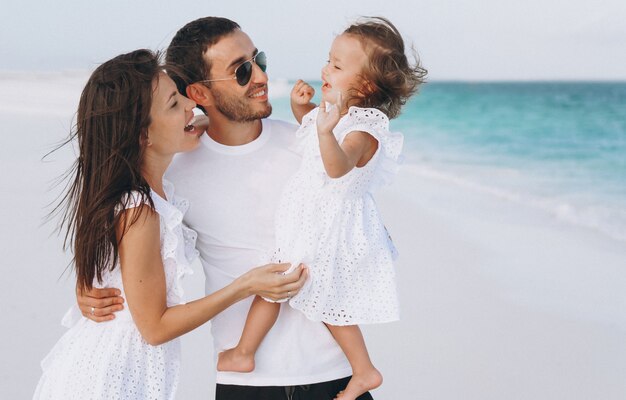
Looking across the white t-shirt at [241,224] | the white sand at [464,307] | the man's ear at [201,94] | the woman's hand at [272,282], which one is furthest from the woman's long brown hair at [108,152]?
the white sand at [464,307]

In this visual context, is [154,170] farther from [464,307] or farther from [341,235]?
[464,307]

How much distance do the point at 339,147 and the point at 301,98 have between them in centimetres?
65

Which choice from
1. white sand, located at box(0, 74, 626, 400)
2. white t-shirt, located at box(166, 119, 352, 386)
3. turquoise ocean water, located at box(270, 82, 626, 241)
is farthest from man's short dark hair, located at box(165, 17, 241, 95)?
turquoise ocean water, located at box(270, 82, 626, 241)

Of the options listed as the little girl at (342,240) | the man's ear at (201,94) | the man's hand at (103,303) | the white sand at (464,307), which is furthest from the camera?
the white sand at (464,307)

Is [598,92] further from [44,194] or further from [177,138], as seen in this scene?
[177,138]

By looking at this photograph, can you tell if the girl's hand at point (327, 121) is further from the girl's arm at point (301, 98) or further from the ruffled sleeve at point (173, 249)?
the girl's arm at point (301, 98)

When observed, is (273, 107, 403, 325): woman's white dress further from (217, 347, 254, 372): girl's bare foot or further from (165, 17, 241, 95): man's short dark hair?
(165, 17, 241, 95): man's short dark hair

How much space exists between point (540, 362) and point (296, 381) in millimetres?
3252

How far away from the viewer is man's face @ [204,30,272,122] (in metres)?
3.12

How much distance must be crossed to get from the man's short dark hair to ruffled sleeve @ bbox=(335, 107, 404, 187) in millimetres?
601

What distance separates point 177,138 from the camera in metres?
2.64

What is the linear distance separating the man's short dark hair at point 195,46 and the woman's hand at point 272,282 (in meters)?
0.92

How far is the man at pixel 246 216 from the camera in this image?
299cm

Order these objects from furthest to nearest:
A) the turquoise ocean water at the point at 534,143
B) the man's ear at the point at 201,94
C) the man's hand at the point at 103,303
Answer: the turquoise ocean water at the point at 534,143 → the man's ear at the point at 201,94 → the man's hand at the point at 103,303
